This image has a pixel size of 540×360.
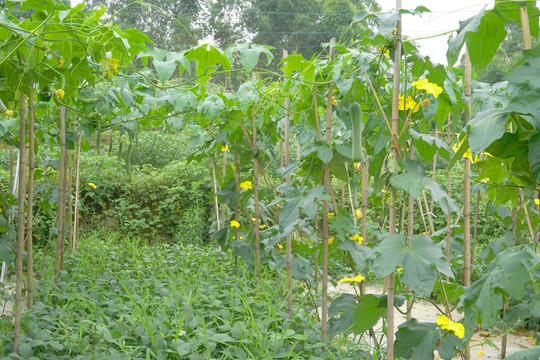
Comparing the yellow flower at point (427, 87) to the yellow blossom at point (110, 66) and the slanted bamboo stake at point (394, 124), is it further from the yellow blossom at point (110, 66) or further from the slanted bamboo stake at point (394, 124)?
the yellow blossom at point (110, 66)

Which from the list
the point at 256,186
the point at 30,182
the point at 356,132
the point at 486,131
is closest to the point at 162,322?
the point at 30,182

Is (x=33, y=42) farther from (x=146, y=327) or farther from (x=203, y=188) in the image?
(x=203, y=188)

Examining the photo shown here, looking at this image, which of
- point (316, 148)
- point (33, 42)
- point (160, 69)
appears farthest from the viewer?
point (316, 148)

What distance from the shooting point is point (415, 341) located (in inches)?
73.9

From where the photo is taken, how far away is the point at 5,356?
6.89ft

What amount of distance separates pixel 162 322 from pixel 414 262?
1378mm

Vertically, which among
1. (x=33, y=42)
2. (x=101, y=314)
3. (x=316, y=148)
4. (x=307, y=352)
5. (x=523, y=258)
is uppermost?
(x=33, y=42)

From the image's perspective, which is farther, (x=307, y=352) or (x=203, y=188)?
(x=203, y=188)

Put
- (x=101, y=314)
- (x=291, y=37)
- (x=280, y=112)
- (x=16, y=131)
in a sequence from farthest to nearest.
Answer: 1. (x=291, y=37)
2. (x=16, y=131)
3. (x=280, y=112)
4. (x=101, y=314)

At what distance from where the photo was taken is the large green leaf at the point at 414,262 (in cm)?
157

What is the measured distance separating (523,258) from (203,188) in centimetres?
569

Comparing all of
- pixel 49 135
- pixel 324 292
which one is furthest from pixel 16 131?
pixel 324 292

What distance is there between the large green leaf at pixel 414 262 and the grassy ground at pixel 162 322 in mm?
764

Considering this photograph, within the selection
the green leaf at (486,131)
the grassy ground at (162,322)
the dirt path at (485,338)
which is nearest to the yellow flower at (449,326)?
the grassy ground at (162,322)
